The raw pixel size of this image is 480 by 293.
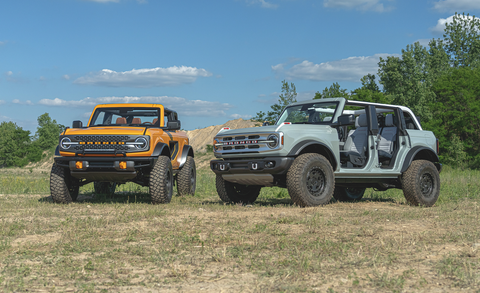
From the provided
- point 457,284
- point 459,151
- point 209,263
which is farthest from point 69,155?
point 459,151

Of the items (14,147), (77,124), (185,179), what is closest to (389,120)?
(185,179)

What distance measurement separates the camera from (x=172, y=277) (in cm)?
402

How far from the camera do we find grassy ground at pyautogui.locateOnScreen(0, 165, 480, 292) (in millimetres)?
3848

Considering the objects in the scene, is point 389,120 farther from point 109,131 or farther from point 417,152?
point 109,131

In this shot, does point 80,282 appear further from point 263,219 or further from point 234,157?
point 234,157

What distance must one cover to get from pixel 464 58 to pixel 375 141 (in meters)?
66.6

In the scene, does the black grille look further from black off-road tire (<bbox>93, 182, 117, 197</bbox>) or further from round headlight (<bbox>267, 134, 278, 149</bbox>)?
black off-road tire (<bbox>93, 182, 117, 197</bbox>)

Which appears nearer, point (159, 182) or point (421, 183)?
point (159, 182)

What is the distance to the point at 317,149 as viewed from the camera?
9109mm

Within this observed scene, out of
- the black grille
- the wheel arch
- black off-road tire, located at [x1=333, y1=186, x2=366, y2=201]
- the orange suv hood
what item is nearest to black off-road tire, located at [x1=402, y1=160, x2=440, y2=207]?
black off-road tire, located at [x1=333, y1=186, x2=366, y2=201]

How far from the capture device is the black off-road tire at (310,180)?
826 cm

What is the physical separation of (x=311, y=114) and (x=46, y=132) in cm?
8170

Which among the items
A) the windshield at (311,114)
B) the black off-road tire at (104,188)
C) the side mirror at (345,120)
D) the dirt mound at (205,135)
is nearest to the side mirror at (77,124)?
the black off-road tire at (104,188)

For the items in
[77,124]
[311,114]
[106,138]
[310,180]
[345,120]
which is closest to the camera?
[310,180]
